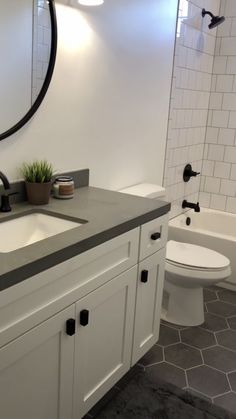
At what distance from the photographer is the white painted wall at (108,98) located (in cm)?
184

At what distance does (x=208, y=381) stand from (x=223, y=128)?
→ 2.09 m

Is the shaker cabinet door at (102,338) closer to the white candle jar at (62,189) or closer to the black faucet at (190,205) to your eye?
the white candle jar at (62,189)

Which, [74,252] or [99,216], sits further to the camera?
[99,216]

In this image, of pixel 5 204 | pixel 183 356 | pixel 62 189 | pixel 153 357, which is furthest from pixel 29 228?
pixel 183 356

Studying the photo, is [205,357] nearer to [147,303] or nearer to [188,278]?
[188,278]

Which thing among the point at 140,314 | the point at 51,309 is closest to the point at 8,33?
the point at 51,309

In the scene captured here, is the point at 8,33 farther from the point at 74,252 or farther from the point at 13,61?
the point at 74,252

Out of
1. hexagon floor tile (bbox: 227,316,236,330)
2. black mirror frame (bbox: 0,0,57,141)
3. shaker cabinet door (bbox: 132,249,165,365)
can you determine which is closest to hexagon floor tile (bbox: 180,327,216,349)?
hexagon floor tile (bbox: 227,316,236,330)

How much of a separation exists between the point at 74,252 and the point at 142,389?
3.21 feet

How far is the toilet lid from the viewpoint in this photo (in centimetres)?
237

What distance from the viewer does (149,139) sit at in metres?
2.64

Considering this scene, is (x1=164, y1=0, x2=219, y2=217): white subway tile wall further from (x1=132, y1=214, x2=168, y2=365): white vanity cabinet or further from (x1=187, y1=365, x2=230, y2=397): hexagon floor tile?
(x1=187, y1=365, x2=230, y2=397): hexagon floor tile

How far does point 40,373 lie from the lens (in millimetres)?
1312

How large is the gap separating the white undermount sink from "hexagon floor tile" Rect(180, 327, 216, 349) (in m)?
1.17
